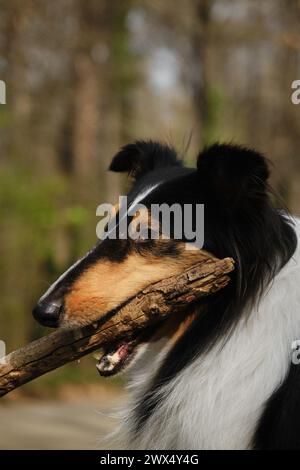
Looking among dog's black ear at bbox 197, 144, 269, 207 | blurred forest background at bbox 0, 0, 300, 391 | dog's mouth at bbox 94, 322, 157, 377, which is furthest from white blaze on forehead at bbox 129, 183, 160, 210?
blurred forest background at bbox 0, 0, 300, 391

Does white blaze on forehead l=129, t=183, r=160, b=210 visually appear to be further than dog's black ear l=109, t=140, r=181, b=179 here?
No

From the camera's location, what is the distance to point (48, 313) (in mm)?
3469

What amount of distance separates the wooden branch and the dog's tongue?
9 cm

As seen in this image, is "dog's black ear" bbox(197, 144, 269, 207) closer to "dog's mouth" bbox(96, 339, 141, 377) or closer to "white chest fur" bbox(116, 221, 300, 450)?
"white chest fur" bbox(116, 221, 300, 450)

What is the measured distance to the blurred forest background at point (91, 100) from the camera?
1153 cm

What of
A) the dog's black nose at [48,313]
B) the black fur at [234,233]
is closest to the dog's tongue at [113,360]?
the black fur at [234,233]

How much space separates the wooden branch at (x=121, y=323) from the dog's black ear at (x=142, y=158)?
1.05 metres

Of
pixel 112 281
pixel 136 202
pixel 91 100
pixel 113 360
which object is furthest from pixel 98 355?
pixel 91 100

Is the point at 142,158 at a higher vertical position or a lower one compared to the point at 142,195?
higher

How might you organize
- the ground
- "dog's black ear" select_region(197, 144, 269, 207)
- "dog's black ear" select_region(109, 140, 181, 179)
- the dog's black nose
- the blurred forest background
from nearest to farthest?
1. the dog's black nose
2. "dog's black ear" select_region(197, 144, 269, 207)
3. "dog's black ear" select_region(109, 140, 181, 179)
4. the ground
5. the blurred forest background

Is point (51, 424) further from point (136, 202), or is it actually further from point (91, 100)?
point (91, 100)

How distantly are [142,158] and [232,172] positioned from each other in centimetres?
108

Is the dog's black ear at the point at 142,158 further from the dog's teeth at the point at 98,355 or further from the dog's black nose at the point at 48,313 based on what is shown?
the dog's black nose at the point at 48,313

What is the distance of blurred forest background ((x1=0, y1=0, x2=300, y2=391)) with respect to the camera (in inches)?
454
